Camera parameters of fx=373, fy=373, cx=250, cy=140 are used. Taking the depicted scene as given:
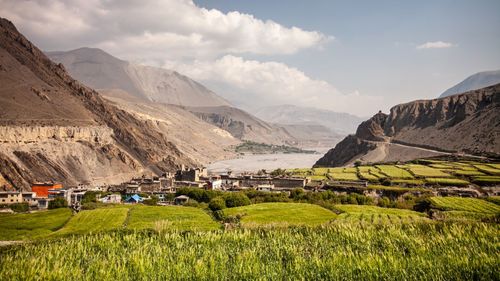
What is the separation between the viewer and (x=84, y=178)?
391 feet

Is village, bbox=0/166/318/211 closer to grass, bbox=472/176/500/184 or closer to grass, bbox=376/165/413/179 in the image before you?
grass, bbox=376/165/413/179

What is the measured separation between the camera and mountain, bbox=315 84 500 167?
137250mm

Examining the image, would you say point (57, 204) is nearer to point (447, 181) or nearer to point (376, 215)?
point (376, 215)

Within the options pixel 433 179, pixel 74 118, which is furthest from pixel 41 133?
pixel 433 179

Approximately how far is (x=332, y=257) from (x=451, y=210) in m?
32.3

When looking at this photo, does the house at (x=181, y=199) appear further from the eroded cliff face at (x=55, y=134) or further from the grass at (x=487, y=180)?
the eroded cliff face at (x=55, y=134)

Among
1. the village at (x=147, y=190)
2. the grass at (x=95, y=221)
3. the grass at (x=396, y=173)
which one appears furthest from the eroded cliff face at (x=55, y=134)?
the grass at (x=396, y=173)

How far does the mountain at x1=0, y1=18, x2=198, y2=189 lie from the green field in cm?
8681

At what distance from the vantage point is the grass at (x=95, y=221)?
40928 mm

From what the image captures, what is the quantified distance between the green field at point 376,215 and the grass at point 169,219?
15884 millimetres

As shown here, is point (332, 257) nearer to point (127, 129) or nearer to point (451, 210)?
point (451, 210)

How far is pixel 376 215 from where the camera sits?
1775 inches

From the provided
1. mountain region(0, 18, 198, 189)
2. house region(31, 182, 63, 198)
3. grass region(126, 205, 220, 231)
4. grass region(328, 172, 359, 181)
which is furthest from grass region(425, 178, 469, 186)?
mountain region(0, 18, 198, 189)

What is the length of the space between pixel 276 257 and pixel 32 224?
35.8 metres
